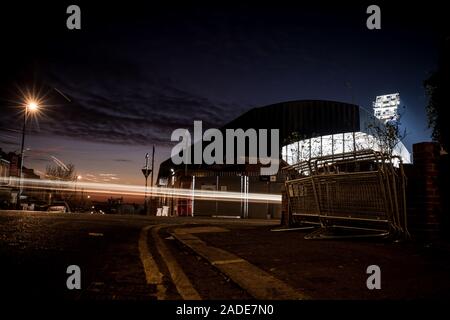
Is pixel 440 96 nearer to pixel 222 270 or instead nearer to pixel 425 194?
pixel 425 194

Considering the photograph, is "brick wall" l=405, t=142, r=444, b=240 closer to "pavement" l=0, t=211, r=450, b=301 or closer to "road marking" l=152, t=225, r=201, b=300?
"pavement" l=0, t=211, r=450, b=301

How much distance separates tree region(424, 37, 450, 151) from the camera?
999 centimetres

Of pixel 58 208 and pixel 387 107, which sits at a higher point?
pixel 387 107

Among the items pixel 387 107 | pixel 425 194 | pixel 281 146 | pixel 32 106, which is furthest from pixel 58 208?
pixel 387 107

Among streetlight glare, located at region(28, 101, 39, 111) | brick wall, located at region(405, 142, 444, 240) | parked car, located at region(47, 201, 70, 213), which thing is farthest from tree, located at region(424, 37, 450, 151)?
streetlight glare, located at region(28, 101, 39, 111)

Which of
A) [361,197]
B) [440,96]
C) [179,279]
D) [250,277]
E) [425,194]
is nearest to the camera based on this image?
[250,277]

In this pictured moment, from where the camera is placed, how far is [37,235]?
621cm

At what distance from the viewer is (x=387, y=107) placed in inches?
1195

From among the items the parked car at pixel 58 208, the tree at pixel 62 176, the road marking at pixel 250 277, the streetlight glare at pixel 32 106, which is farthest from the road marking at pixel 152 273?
the tree at pixel 62 176

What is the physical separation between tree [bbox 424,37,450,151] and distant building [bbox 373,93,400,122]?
1300 centimetres

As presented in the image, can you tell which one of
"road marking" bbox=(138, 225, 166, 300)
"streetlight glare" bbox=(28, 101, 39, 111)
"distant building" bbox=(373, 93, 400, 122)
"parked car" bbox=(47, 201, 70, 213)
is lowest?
"parked car" bbox=(47, 201, 70, 213)

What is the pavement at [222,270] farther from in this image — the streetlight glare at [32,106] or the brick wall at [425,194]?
the streetlight glare at [32,106]

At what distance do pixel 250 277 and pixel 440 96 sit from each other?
12.1 metres

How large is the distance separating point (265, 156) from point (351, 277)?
2974 cm
